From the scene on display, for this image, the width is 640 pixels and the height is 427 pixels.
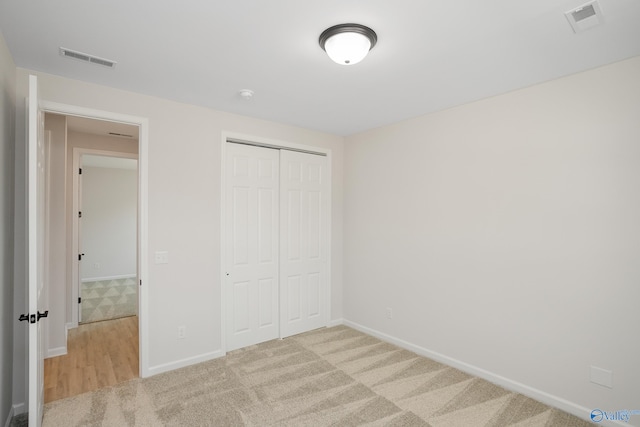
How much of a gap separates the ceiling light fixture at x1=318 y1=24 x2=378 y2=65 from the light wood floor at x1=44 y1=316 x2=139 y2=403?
10.7ft

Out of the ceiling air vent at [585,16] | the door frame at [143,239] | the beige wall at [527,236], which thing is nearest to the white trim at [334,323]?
the beige wall at [527,236]

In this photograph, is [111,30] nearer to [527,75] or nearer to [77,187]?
[527,75]

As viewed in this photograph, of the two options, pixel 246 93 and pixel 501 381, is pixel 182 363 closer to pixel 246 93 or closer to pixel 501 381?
pixel 246 93

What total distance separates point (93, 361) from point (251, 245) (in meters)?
1.96

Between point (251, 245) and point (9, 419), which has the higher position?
point (251, 245)

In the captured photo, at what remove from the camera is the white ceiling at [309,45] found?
1.69 meters

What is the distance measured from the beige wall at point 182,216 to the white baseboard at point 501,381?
2.03m

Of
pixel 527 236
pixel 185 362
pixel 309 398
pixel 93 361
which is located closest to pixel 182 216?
pixel 185 362

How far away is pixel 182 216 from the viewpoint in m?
3.19

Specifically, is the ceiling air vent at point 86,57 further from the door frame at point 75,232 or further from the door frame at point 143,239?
the door frame at point 75,232

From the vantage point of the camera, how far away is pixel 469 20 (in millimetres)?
1789

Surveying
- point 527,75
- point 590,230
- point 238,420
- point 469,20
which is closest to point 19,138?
point 238,420

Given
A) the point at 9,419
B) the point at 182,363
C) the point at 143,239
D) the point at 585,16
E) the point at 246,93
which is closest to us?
the point at 585,16

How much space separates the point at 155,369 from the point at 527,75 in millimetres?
4035
